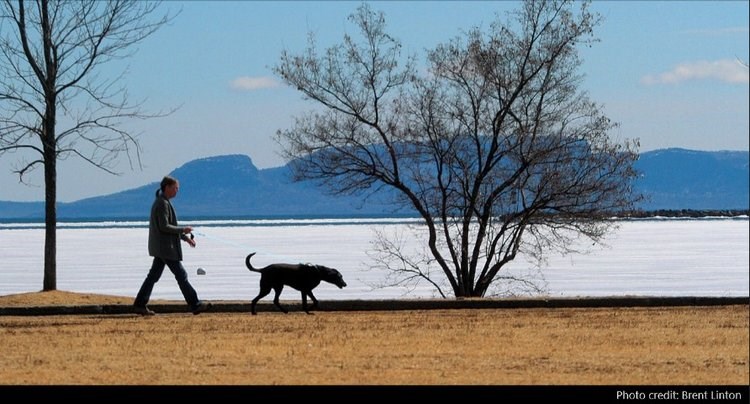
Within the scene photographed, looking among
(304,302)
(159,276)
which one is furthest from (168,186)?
(304,302)

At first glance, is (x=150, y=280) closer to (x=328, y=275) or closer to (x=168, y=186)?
(x=168, y=186)

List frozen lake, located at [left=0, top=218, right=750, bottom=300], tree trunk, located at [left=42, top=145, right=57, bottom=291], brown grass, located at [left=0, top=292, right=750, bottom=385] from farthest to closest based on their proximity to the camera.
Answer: frozen lake, located at [left=0, top=218, right=750, bottom=300] → tree trunk, located at [left=42, top=145, right=57, bottom=291] → brown grass, located at [left=0, top=292, right=750, bottom=385]

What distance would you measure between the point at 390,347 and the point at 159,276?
4.89m

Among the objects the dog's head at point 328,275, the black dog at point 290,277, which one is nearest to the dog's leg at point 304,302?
the black dog at point 290,277

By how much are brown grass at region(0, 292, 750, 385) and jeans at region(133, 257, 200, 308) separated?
1.00 ft

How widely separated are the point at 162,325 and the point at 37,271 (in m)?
26.3

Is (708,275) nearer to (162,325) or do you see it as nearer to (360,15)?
(360,15)

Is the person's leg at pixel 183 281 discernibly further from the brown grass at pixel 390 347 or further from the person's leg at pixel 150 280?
the brown grass at pixel 390 347

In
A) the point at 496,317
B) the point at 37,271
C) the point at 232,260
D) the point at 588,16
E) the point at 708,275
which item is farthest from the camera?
the point at 232,260

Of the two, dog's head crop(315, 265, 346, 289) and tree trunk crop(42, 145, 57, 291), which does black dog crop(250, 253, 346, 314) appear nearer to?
dog's head crop(315, 265, 346, 289)

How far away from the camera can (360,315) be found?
19391 millimetres

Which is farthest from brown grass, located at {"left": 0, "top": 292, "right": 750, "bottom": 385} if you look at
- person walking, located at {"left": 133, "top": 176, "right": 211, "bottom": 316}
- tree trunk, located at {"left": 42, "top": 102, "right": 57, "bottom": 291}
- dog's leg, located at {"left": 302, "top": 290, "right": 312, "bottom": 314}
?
tree trunk, located at {"left": 42, "top": 102, "right": 57, "bottom": 291}

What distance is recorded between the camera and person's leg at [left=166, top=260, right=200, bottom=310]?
18862 mm

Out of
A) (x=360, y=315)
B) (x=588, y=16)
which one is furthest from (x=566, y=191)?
(x=360, y=315)
